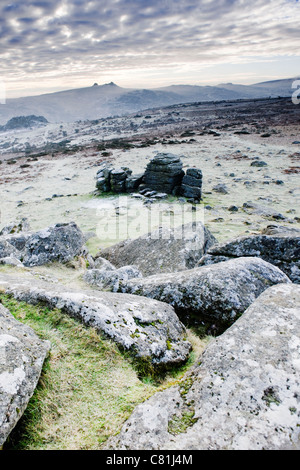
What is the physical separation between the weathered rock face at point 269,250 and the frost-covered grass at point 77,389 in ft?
14.0

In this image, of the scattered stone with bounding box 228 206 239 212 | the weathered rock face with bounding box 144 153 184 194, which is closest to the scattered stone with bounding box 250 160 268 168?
the weathered rock face with bounding box 144 153 184 194

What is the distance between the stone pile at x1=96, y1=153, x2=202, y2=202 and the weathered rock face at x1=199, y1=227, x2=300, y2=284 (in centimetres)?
1569

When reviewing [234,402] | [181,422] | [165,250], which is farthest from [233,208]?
[181,422]

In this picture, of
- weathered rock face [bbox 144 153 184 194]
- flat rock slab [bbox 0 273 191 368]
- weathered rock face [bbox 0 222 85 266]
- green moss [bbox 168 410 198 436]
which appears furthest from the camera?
weathered rock face [bbox 144 153 184 194]

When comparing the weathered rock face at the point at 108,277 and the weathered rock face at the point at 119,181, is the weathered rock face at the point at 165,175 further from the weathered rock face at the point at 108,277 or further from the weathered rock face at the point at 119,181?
the weathered rock face at the point at 108,277

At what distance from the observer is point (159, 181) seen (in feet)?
88.6

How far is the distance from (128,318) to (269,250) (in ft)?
16.9

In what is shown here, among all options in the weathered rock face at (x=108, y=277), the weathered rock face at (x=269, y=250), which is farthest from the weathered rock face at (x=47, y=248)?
the weathered rock face at (x=269, y=250)

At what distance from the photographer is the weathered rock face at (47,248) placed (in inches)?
436

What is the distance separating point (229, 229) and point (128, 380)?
13976mm

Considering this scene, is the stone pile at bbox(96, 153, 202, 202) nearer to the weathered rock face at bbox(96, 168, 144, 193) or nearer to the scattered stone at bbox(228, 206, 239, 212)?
the weathered rock face at bbox(96, 168, 144, 193)

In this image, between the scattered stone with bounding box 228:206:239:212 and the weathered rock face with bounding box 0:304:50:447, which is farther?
the scattered stone with bounding box 228:206:239:212

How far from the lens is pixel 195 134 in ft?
201

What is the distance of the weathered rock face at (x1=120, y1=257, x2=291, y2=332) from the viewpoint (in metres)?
6.09
